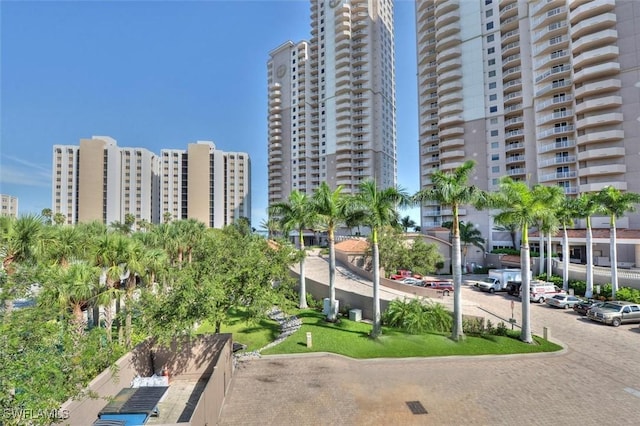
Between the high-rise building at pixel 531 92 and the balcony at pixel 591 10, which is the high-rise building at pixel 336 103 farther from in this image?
the balcony at pixel 591 10

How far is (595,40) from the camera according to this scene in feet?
162

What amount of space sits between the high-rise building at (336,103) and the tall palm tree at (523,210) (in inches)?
2855

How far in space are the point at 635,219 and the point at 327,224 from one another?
5053 centimetres

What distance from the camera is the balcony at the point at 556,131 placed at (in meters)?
53.2

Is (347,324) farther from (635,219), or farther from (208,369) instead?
(635,219)

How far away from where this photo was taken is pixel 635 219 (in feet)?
150

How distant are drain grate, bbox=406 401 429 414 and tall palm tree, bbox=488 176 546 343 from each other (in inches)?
401

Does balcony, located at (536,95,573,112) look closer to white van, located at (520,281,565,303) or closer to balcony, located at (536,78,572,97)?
balcony, located at (536,78,572,97)

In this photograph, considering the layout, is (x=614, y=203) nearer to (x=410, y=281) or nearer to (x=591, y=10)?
(x=410, y=281)

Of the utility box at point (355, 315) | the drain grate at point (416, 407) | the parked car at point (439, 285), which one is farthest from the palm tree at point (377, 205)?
the parked car at point (439, 285)

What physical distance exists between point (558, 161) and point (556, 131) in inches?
203

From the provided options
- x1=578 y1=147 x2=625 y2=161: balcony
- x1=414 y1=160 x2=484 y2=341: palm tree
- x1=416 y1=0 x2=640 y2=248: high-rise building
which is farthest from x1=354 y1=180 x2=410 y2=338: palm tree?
x1=578 y1=147 x2=625 y2=161: balcony

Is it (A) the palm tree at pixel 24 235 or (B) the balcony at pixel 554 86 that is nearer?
(A) the palm tree at pixel 24 235

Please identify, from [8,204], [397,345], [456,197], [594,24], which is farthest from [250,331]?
[8,204]
